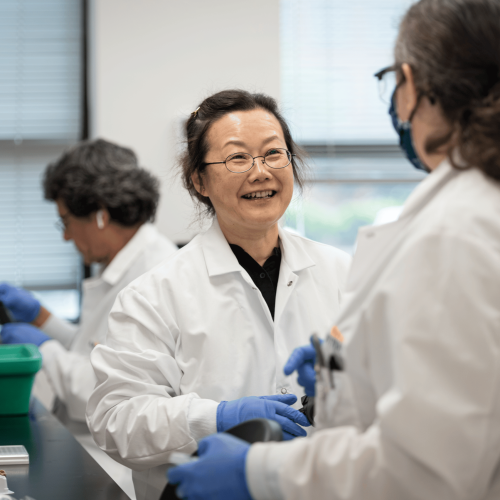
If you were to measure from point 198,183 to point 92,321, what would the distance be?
0.96m

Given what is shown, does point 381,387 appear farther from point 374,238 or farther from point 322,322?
point 322,322

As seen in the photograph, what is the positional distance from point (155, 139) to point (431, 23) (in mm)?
2082

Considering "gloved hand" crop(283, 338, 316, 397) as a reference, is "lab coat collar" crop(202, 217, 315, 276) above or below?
above

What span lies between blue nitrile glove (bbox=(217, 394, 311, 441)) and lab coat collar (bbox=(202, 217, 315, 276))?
13.9 inches

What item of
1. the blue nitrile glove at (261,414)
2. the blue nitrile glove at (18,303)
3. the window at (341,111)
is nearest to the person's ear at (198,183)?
the blue nitrile glove at (261,414)

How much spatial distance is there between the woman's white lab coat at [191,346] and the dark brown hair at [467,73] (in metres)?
0.58

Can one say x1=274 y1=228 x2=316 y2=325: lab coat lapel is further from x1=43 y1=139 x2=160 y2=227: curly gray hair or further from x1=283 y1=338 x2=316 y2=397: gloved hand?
x1=43 y1=139 x2=160 y2=227: curly gray hair

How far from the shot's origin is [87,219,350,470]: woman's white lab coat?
124cm

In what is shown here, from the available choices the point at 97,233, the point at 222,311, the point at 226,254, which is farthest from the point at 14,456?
the point at 97,233

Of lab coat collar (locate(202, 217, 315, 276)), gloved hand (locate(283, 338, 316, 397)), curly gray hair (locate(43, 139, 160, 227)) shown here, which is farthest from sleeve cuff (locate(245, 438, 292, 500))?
curly gray hair (locate(43, 139, 160, 227))

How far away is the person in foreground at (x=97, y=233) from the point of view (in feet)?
7.23

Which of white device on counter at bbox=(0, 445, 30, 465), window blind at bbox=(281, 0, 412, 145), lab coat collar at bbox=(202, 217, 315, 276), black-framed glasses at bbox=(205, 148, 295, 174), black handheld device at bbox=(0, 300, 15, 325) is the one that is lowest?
black handheld device at bbox=(0, 300, 15, 325)

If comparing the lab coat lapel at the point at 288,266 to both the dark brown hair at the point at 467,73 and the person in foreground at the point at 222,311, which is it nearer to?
the person in foreground at the point at 222,311

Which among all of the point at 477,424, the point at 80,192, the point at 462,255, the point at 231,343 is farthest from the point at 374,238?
the point at 80,192
